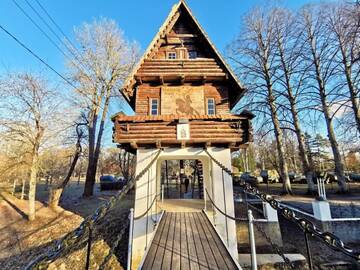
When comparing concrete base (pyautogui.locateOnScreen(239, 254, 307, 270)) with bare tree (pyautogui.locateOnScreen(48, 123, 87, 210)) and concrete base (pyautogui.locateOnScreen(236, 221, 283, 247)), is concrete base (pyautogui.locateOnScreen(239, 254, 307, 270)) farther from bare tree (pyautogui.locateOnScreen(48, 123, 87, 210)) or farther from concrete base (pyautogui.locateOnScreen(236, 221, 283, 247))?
bare tree (pyautogui.locateOnScreen(48, 123, 87, 210))

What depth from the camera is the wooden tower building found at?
768 cm

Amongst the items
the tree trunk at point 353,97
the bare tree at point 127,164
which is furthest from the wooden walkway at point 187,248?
the bare tree at point 127,164

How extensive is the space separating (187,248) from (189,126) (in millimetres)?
4731

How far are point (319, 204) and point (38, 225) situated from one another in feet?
46.6

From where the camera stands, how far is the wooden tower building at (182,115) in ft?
25.2

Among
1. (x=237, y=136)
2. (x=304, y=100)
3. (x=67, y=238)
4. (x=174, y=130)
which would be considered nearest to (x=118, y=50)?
(x=174, y=130)

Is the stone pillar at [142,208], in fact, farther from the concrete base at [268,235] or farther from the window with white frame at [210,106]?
the concrete base at [268,235]

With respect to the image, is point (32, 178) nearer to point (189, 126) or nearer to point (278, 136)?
point (189, 126)

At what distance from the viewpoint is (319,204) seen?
330 inches

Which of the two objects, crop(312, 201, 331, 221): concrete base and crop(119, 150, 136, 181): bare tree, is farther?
crop(119, 150, 136, 181): bare tree

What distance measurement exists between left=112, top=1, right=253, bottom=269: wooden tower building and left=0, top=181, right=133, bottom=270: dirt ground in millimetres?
2273

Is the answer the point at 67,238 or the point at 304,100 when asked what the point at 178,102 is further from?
the point at 304,100

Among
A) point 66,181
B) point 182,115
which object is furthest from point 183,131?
point 66,181

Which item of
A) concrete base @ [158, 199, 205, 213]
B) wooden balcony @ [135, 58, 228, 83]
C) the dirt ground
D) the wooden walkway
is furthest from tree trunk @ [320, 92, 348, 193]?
the dirt ground
